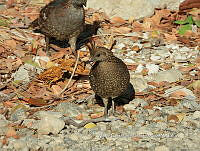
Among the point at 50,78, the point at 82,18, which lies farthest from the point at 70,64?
the point at 82,18

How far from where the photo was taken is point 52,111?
19.4ft

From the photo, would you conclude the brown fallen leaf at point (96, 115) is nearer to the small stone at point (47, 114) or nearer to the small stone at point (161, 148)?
the small stone at point (47, 114)

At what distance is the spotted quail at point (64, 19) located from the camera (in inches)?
288

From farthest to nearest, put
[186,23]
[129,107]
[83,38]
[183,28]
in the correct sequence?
1. [186,23]
2. [183,28]
3. [83,38]
4. [129,107]

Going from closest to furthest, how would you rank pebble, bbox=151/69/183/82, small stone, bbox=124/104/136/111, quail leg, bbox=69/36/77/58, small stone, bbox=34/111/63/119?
small stone, bbox=34/111/63/119, small stone, bbox=124/104/136/111, pebble, bbox=151/69/183/82, quail leg, bbox=69/36/77/58

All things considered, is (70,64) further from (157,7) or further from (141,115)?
(157,7)

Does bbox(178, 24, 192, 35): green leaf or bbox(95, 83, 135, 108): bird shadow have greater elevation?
bbox(178, 24, 192, 35): green leaf

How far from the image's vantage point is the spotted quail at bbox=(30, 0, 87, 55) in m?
7.30

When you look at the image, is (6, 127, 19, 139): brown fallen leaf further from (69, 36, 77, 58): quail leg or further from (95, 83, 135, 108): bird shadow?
(69, 36, 77, 58): quail leg

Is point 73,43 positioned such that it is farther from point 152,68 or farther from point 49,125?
point 49,125

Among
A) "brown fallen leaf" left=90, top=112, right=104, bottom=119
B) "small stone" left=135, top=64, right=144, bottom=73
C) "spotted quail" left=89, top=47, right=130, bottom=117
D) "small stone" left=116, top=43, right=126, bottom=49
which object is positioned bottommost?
"brown fallen leaf" left=90, top=112, right=104, bottom=119

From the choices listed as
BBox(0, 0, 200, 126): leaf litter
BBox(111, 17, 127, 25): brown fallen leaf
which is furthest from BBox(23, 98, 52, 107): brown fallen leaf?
BBox(111, 17, 127, 25): brown fallen leaf

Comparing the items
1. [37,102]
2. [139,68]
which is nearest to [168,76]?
[139,68]

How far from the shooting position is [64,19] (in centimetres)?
729
